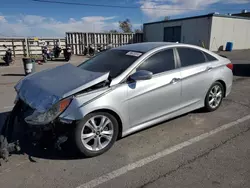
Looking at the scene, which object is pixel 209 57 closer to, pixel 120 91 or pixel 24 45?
pixel 120 91

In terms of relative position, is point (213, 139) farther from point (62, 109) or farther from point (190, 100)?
point (62, 109)

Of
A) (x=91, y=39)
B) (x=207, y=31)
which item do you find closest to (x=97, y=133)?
(x=91, y=39)

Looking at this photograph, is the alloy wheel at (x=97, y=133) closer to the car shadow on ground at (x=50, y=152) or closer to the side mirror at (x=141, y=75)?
the car shadow on ground at (x=50, y=152)

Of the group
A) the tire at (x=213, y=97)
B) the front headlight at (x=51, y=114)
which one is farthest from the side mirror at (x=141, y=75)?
the tire at (x=213, y=97)

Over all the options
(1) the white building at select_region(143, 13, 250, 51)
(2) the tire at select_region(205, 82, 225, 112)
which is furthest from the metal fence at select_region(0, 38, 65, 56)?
(2) the tire at select_region(205, 82, 225, 112)

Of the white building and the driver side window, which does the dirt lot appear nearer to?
the driver side window

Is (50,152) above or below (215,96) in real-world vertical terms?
below

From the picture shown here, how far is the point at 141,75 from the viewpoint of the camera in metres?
3.32

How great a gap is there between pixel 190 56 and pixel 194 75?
1.31 feet

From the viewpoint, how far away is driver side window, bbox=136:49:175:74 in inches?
144

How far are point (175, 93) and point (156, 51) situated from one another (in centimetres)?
80

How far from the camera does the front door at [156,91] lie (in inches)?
134

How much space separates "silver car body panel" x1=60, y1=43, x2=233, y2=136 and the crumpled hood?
174 mm

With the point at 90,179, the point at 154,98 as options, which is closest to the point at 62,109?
the point at 90,179
